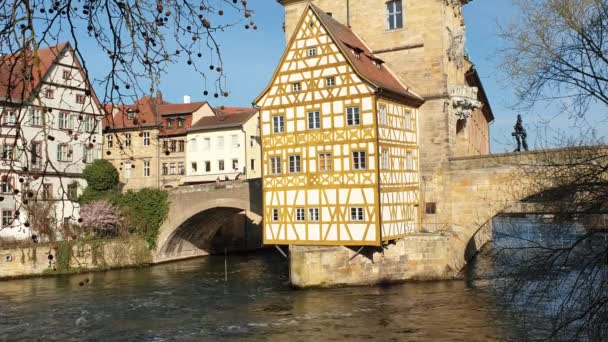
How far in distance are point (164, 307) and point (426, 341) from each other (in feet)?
31.3

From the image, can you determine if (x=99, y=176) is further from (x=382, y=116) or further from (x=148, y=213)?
(x=382, y=116)

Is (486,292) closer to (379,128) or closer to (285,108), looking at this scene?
(379,128)

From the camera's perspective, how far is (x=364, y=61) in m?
23.9

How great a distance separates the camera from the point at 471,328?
1544cm

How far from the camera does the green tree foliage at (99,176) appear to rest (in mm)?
35312

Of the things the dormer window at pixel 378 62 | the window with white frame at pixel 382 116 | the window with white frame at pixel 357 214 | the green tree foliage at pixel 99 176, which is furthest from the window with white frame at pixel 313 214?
the green tree foliage at pixel 99 176

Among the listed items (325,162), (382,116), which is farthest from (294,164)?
(382,116)

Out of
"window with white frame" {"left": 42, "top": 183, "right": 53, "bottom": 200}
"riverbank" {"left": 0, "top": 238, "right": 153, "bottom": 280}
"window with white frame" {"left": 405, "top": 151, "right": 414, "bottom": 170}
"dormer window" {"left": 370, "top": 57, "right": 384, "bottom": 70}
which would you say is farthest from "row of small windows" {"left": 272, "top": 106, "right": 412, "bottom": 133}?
"window with white frame" {"left": 42, "top": 183, "right": 53, "bottom": 200}

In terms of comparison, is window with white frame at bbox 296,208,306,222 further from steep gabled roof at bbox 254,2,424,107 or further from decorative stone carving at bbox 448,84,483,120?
decorative stone carving at bbox 448,84,483,120

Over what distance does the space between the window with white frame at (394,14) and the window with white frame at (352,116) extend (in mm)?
5738

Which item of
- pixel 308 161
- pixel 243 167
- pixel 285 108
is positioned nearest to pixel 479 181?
pixel 308 161

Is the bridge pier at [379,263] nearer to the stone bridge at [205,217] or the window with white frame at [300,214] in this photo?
the window with white frame at [300,214]

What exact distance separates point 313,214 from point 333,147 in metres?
2.69

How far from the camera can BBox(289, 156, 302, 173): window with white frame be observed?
23200 mm
